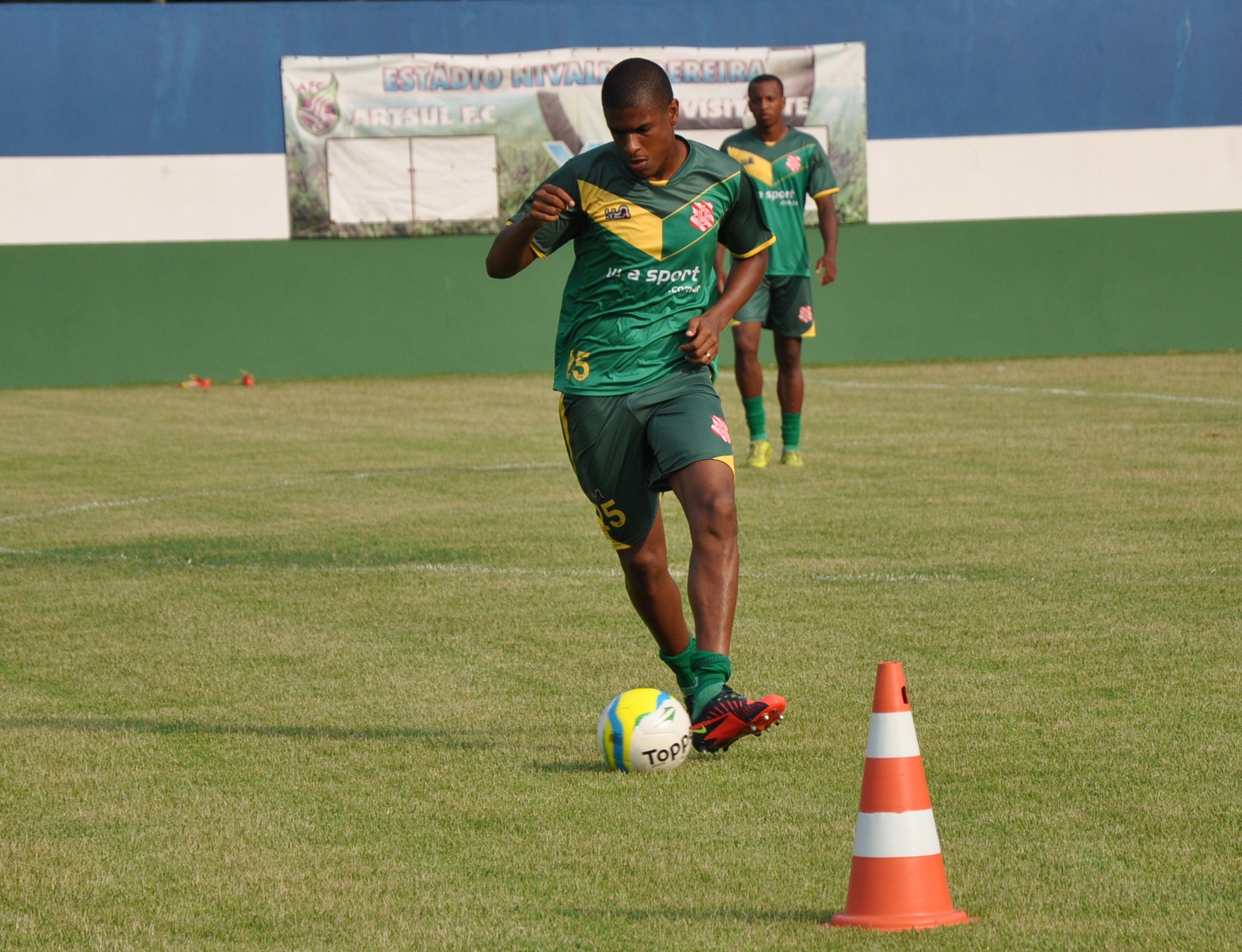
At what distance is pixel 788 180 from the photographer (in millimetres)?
13094

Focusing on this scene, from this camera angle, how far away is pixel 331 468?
13789mm

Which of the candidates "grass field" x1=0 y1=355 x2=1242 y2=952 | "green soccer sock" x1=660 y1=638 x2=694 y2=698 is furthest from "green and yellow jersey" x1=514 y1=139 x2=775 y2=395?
"grass field" x1=0 y1=355 x2=1242 y2=952

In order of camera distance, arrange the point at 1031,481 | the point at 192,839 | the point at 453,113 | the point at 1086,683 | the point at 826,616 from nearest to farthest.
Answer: the point at 192,839
the point at 1086,683
the point at 826,616
the point at 1031,481
the point at 453,113

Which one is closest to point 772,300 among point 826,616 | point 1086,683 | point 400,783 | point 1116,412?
point 1116,412

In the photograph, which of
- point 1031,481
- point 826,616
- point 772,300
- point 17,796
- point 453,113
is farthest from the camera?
point 453,113

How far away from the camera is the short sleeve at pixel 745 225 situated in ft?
19.7

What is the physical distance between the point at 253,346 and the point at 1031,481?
14483 mm

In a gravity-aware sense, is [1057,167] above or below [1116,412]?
above

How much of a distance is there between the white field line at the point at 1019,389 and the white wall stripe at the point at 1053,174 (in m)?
3.90

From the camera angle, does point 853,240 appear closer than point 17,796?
No

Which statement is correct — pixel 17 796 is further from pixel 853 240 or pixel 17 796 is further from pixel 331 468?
pixel 853 240

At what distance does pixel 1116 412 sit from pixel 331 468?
23.2ft

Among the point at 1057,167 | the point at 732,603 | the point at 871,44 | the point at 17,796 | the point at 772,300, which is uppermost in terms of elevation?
the point at 871,44

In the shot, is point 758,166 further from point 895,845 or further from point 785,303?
point 895,845
